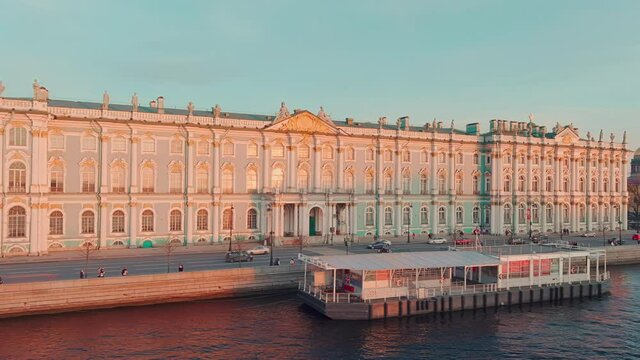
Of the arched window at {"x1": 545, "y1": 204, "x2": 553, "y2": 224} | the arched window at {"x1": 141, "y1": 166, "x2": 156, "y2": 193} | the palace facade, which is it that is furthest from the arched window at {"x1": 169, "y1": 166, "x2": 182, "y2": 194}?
the arched window at {"x1": 545, "y1": 204, "x2": 553, "y2": 224}

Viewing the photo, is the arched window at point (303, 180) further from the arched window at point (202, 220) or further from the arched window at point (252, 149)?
the arched window at point (202, 220)

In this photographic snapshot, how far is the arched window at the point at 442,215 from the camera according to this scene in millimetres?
89188

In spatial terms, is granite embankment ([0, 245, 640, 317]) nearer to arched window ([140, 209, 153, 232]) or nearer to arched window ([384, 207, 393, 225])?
arched window ([140, 209, 153, 232])

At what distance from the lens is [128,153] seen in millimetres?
67812

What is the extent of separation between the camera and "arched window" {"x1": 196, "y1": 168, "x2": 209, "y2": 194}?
72.0 metres

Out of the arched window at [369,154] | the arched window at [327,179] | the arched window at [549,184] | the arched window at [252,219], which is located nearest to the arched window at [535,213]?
the arched window at [549,184]

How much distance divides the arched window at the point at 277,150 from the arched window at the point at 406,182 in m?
21.1

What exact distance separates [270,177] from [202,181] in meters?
9.66

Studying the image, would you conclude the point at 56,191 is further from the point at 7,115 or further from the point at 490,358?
the point at 490,358

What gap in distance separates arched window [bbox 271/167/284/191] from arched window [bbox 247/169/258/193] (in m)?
2.50

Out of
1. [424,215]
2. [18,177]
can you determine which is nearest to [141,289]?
[18,177]

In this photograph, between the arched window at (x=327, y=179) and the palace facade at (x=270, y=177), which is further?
the arched window at (x=327, y=179)

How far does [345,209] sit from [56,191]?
38.6m

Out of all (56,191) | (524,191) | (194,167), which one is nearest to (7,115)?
(56,191)
